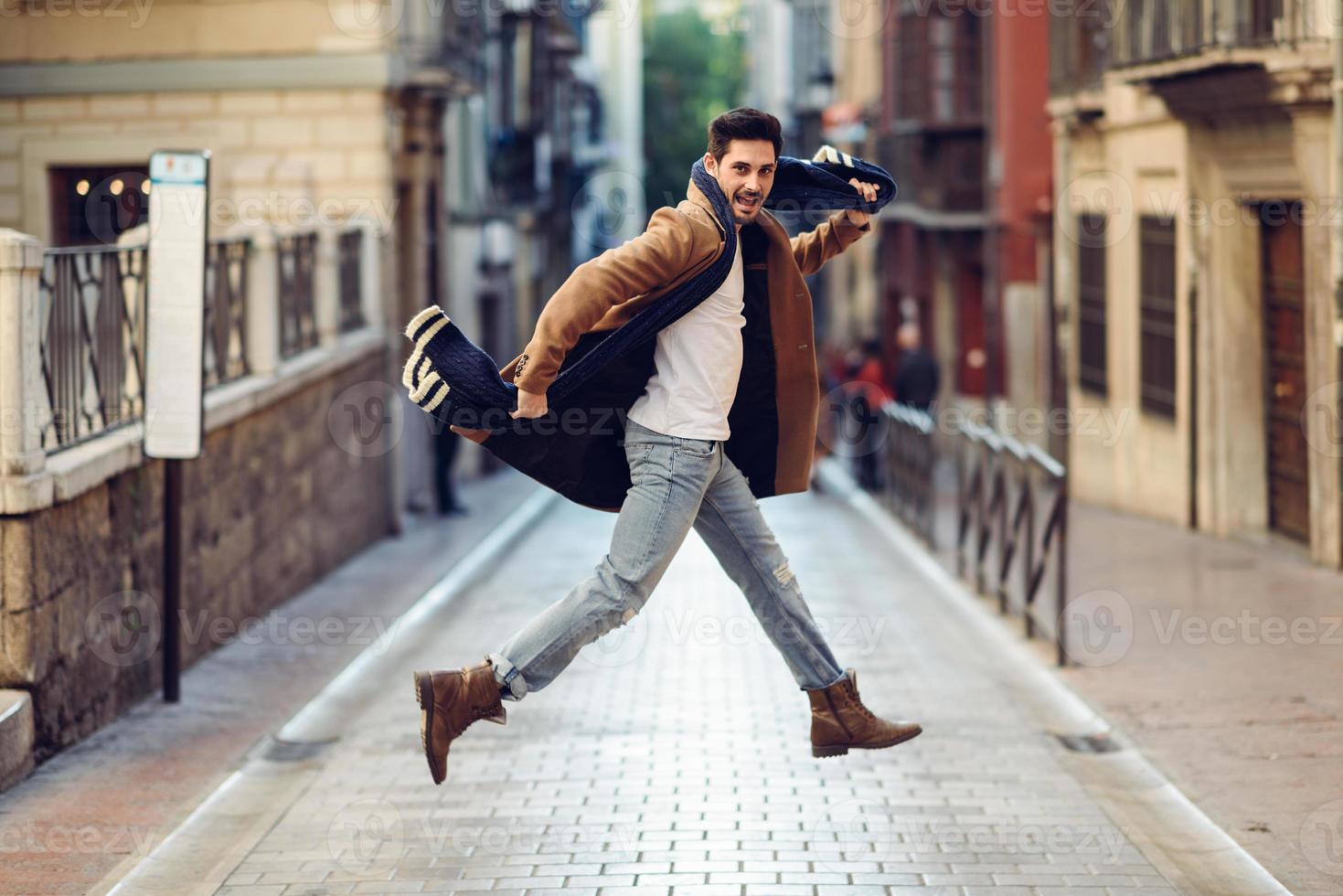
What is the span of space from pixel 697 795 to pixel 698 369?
185cm

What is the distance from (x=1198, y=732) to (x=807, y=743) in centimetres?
150

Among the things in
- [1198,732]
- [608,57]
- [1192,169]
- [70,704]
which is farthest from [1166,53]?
[608,57]

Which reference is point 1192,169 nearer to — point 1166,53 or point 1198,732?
point 1166,53

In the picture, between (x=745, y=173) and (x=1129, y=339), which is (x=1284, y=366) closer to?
(x=1129, y=339)

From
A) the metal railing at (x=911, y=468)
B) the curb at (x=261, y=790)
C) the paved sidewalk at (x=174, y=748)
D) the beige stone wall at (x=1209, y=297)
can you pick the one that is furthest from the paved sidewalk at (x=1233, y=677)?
the paved sidewalk at (x=174, y=748)

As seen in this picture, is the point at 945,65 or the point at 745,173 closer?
the point at 745,173

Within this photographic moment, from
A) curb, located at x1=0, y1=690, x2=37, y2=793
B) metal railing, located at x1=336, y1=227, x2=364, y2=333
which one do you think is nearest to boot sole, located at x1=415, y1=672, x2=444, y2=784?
curb, located at x1=0, y1=690, x2=37, y2=793

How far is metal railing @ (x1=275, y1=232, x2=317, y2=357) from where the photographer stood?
12.5 metres

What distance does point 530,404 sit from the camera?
4.83m

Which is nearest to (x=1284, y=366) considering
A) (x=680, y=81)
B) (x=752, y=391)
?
(x=752, y=391)

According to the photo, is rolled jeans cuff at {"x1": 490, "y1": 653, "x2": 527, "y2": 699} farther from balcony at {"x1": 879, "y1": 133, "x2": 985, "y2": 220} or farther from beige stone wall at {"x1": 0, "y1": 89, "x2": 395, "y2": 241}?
balcony at {"x1": 879, "y1": 133, "x2": 985, "y2": 220}

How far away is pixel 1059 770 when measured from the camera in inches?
272

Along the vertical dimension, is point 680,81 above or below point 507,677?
above

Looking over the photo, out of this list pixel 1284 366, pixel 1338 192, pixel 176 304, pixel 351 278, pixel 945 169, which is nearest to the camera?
pixel 176 304
